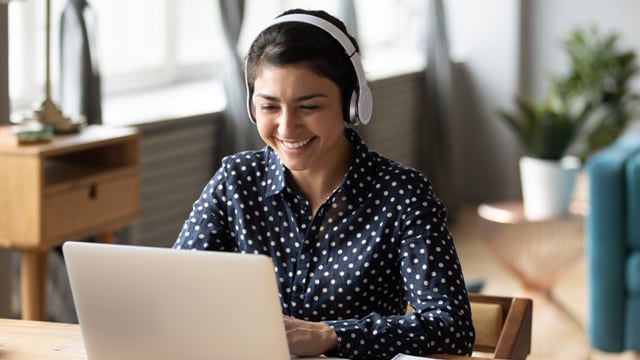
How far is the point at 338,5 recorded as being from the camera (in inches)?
218

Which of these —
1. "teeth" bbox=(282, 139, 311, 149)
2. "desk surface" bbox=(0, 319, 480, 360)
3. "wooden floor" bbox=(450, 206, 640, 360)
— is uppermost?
"teeth" bbox=(282, 139, 311, 149)

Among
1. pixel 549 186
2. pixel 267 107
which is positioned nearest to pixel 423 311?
pixel 267 107

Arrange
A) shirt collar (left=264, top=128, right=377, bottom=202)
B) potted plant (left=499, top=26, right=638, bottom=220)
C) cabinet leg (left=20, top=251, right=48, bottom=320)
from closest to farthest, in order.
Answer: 1. shirt collar (left=264, top=128, right=377, bottom=202)
2. cabinet leg (left=20, top=251, right=48, bottom=320)
3. potted plant (left=499, top=26, right=638, bottom=220)

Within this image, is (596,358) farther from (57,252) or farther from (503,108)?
(503,108)

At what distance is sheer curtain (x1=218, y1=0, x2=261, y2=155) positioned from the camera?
4363 millimetres

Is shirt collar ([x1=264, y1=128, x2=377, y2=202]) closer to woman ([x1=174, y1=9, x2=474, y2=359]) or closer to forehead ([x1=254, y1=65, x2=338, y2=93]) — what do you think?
woman ([x1=174, y1=9, x2=474, y2=359])

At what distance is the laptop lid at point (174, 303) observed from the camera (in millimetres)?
1378

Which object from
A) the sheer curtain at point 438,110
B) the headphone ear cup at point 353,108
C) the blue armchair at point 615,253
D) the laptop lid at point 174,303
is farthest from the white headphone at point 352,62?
the sheer curtain at point 438,110

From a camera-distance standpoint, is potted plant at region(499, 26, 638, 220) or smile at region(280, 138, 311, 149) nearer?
smile at region(280, 138, 311, 149)

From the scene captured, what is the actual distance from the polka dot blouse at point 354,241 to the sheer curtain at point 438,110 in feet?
14.7

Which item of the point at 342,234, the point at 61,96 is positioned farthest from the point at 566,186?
the point at 342,234

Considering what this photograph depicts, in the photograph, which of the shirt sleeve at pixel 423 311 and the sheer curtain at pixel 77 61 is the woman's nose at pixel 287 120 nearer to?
the shirt sleeve at pixel 423 311

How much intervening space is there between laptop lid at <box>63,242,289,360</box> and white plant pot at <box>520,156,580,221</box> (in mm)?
3676

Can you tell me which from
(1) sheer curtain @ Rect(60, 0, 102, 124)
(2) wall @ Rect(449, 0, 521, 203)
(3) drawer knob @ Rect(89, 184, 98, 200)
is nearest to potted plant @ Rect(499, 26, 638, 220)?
(2) wall @ Rect(449, 0, 521, 203)
